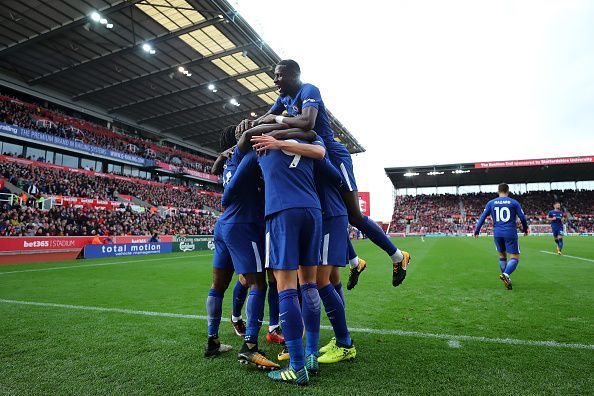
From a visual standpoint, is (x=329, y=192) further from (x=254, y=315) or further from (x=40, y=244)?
(x=40, y=244)

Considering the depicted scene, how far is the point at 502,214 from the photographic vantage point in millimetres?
6727

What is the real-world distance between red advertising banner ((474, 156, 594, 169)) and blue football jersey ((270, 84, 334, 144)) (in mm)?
48542

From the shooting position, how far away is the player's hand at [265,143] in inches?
105

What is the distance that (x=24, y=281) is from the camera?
27.5 ft

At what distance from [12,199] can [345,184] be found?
75.5 ft

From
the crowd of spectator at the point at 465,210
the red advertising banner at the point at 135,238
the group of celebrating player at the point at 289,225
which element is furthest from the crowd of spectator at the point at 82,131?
the crowd of spectator at the point at 465,210

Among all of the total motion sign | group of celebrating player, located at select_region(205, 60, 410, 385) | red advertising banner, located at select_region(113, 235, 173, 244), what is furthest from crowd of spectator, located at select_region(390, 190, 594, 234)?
group of celebrating player, located at select_region(205, 60, 410, 385)

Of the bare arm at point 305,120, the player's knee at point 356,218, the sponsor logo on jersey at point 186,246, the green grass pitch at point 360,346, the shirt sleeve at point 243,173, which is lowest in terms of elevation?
the sponsor logo on jersey at point 186,246

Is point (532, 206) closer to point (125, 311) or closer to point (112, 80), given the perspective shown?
point (112, 80)

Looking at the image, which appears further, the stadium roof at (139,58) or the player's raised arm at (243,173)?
the stadium roof at (139,58)

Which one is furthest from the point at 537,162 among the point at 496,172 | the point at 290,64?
the point at 290,64

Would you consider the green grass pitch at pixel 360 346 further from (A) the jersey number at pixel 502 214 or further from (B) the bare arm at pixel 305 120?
(B) the bare arm at pixel 305 120

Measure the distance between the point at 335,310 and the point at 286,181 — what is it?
119 centimetres

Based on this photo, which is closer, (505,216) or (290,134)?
(290,134)
